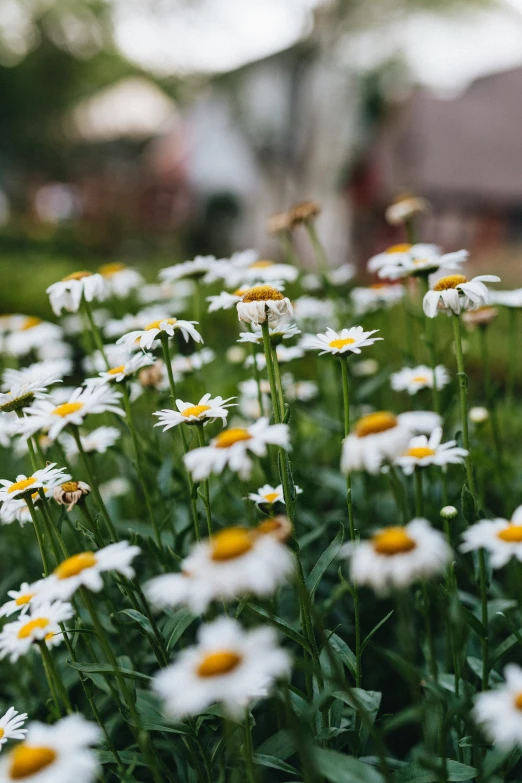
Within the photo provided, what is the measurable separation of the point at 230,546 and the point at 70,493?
54 centimetres

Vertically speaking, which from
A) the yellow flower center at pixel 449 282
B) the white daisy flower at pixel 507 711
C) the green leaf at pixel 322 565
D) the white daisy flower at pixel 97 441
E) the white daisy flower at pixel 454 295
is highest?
the yellow flower center at pixel 449 282

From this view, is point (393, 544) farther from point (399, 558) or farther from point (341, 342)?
point (341, 342)

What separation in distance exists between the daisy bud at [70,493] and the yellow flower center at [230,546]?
19.6 inches

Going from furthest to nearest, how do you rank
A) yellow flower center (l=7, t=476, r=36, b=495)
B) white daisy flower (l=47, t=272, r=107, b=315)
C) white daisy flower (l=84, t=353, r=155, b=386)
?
white daisy flower (l=47, t=272, r=107, b=315), white daisy flower (l=84, t=353, r=155, b=386), yellow flower center (l=7, t=476, r=36, b=495)

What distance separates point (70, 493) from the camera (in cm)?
111

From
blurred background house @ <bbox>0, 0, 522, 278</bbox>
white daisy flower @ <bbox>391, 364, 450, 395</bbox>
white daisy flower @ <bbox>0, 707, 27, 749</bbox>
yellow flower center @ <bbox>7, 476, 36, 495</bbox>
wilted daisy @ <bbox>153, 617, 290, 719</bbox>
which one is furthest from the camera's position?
blurred background house @ <bbox>0, 0, 522, 278</bbox>

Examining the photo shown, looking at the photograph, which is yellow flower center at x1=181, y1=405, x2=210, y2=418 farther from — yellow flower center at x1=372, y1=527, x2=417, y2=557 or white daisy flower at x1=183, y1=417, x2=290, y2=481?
yellow flower center at x1=372, y1=527, x2=417, y2=557

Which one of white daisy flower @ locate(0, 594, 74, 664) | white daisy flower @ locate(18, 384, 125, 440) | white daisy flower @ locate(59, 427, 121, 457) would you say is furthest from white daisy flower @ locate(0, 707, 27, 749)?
white daisy flower @ locate(59, 427, 121, 457)

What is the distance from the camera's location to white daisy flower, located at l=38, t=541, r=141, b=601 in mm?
789

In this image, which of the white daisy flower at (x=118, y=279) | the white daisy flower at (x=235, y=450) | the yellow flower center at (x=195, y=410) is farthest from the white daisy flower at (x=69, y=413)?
the white daisy flower at (x=118, y=279)

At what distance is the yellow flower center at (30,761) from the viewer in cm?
66

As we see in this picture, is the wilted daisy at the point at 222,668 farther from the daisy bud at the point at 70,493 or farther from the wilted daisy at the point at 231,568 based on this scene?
the daisy bud at the point at 70,493

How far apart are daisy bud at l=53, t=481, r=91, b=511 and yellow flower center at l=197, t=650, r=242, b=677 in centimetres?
52

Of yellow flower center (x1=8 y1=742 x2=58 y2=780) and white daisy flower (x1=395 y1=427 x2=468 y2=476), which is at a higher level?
white daisy flower (x1=395 y1=427 x2=468 y2=476)
